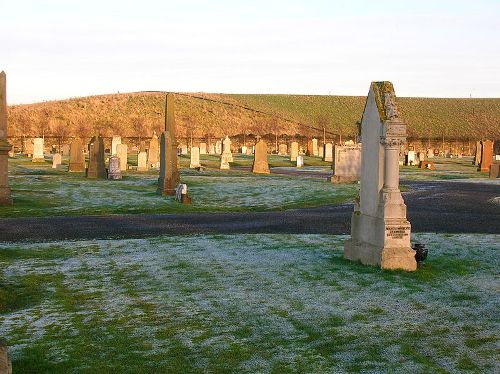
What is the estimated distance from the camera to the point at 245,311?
9.62m

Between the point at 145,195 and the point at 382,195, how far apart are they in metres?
16.7

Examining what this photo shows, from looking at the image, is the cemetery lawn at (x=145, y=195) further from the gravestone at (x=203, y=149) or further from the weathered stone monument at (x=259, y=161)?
the gravestone at (x=203, y=149)

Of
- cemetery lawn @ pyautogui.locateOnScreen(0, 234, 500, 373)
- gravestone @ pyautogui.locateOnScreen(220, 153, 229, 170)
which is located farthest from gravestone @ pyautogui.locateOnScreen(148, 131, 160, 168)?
cemetery lawn @ pyautogui.locateOnScreen(0, 234, 500, 373)

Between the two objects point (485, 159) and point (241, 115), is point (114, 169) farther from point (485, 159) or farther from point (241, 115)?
point (241, 115)

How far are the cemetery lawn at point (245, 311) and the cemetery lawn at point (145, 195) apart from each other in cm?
896

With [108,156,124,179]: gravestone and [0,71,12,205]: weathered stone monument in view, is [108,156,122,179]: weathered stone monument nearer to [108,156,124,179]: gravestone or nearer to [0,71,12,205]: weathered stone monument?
[108,156,124,179]: gravestone

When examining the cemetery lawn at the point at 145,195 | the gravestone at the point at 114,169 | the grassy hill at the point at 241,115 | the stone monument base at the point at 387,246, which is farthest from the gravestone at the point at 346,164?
the grassy hill at the point at 241,115

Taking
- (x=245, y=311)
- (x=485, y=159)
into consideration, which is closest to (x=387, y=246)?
(x=245, y=311)

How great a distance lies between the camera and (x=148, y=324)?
9055 mm

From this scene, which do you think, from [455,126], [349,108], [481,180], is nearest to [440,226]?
[481,180]

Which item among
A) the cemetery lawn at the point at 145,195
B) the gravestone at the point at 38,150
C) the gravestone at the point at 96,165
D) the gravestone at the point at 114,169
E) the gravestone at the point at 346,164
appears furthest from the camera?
the gravestone at the point at 38,150

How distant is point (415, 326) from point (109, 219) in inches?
551

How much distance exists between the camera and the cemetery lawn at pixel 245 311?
754cm

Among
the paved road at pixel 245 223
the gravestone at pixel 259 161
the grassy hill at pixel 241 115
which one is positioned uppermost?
the grassy hill at pixel 241 115
